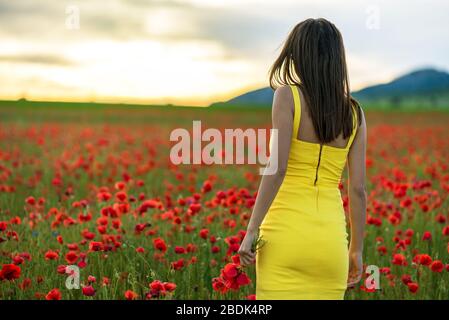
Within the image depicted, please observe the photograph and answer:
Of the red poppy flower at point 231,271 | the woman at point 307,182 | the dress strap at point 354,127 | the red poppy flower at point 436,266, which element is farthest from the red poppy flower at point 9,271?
the red poppy flower at point 436,266

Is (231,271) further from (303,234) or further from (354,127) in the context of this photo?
(354,127)

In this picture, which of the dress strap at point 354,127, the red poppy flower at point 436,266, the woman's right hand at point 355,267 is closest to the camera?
the dress strap at point 354,127

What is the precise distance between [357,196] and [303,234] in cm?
45

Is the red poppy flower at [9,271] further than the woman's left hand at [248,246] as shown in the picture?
Yes

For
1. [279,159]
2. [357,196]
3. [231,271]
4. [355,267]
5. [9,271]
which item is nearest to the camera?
[279,159]

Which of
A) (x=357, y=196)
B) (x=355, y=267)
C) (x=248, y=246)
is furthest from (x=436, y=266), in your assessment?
(x=248, y=246)

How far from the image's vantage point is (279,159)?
9.27 ft

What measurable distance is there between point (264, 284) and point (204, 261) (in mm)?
2045

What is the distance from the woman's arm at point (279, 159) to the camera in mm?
2812

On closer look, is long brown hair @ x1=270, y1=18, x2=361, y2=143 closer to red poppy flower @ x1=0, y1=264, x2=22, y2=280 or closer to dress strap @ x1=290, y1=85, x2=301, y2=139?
dress strap @ x1=290, y1=85, x2=301, y2=139

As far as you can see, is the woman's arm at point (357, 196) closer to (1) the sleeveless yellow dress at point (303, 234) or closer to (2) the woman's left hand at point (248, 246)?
(1) the sleeveless yellow dress at point (303, 234)

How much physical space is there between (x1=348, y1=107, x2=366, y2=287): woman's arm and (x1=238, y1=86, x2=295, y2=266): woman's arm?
44 cm
